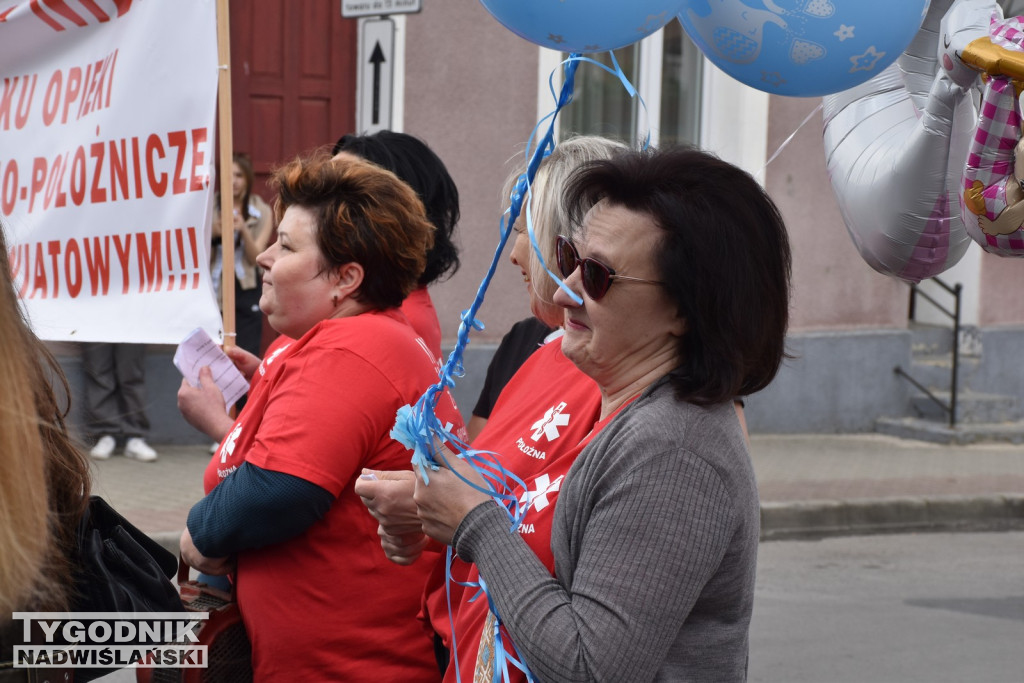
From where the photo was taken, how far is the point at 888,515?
8773 millimetres

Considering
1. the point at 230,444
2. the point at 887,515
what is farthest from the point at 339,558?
the point at 887,515

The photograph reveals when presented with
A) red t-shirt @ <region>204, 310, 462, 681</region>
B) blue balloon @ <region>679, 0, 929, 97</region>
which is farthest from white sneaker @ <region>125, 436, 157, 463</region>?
blue balloon @ <region>679, 0, 929, 97</region>

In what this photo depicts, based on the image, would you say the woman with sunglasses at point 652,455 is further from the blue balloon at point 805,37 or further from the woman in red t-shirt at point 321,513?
the woman in red t-shirt at point 321,513

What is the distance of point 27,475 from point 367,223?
1382 millimetres

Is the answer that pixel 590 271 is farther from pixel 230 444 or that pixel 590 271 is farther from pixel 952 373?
pixel 952 373

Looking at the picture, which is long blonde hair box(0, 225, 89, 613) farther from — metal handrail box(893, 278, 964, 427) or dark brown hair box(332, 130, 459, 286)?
metal handrail box(893, 278, 964, 427)

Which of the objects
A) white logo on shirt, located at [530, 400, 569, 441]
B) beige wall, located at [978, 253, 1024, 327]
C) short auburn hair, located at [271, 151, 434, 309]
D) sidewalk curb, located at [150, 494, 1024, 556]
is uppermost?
short auburn hair, located at [271, 151, 434, 309]

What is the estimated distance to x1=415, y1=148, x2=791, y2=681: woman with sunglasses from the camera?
1.81m

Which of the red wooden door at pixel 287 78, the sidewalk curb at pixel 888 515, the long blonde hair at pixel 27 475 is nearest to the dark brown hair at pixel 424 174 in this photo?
the long blonde hair at pixel 27 475

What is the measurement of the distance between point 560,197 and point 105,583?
103 centimetres

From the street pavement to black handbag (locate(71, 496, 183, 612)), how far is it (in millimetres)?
4851

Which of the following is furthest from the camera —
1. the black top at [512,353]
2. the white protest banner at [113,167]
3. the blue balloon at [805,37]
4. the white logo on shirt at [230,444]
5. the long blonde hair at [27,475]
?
the white protest banner at [113,167]

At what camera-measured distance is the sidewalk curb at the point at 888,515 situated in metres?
8.45

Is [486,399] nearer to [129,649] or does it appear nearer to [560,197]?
[560,197]
